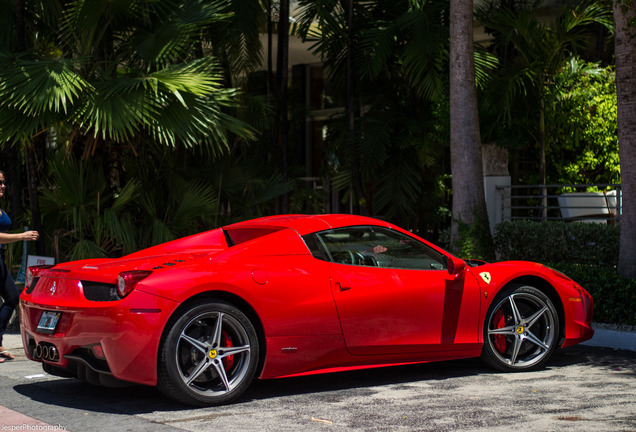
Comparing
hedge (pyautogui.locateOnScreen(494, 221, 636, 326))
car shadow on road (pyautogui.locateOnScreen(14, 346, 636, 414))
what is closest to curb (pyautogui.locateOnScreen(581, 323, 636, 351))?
car shadow on road (pyautogui.locateOnScreen(14, 346, 636, 414))

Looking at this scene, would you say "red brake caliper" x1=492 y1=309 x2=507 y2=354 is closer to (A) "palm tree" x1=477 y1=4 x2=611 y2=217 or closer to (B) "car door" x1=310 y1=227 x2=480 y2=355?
(B) "car door" x1=310 y1=227 x2=480 y2=355

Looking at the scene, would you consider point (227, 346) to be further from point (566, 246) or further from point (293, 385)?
point (566, 246)

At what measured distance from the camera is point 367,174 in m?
14.5

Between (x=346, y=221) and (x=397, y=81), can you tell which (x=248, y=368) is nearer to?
(x=346, y=221)

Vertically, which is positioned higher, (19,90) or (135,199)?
(19,90)

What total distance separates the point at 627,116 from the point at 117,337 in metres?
6.22

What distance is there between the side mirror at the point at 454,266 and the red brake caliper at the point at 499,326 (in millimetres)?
572

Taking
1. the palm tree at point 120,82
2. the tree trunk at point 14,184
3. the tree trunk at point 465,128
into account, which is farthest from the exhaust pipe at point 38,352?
the tree trunk at point 465,128

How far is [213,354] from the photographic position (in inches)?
219

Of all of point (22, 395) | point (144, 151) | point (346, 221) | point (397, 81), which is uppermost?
point (397, 81)

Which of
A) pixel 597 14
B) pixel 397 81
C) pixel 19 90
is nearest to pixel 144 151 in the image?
pixel 19 90

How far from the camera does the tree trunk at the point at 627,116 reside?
9000 millimetres

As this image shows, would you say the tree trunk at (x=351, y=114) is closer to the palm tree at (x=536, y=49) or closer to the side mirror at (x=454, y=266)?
the palm tree at (x=536, y=49)

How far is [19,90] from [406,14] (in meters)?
6.68
